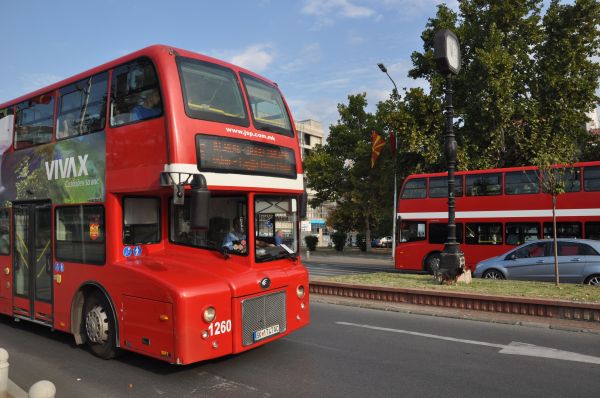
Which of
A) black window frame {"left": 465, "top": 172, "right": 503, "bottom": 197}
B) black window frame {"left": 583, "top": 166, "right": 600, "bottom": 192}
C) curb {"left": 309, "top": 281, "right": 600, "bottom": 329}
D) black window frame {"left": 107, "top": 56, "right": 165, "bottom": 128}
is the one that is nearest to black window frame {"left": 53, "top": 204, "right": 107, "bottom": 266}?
black window frame {"left": 107, "top": 56, "right": 165, "bottom": 128}

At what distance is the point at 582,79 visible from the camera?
23.5 m

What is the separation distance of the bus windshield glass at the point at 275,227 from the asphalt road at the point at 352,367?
4.76ft

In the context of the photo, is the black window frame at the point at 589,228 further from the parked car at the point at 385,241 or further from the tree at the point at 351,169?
the parked car at the point at 385,241

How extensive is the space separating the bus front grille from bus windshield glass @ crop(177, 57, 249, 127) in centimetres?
235

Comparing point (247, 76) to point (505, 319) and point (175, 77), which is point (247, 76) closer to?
point (175, 77)

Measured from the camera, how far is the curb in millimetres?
8594

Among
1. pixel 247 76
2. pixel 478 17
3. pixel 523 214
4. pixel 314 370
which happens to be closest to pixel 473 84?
pixel 478 17

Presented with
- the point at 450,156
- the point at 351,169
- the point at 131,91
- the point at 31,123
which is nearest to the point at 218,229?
the point at 131,91

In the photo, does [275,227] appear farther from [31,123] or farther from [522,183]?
[522,183]

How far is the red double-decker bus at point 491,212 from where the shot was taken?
52.1ft

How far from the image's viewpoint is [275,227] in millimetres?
6691

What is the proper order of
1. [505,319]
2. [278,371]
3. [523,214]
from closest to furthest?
[278,371] < [505,319] < [523,214]

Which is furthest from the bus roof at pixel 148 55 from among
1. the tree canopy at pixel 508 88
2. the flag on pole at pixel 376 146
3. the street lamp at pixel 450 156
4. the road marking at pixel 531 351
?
the flag on pole at pixel 376 146

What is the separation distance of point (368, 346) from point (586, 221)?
1209 centimetres
